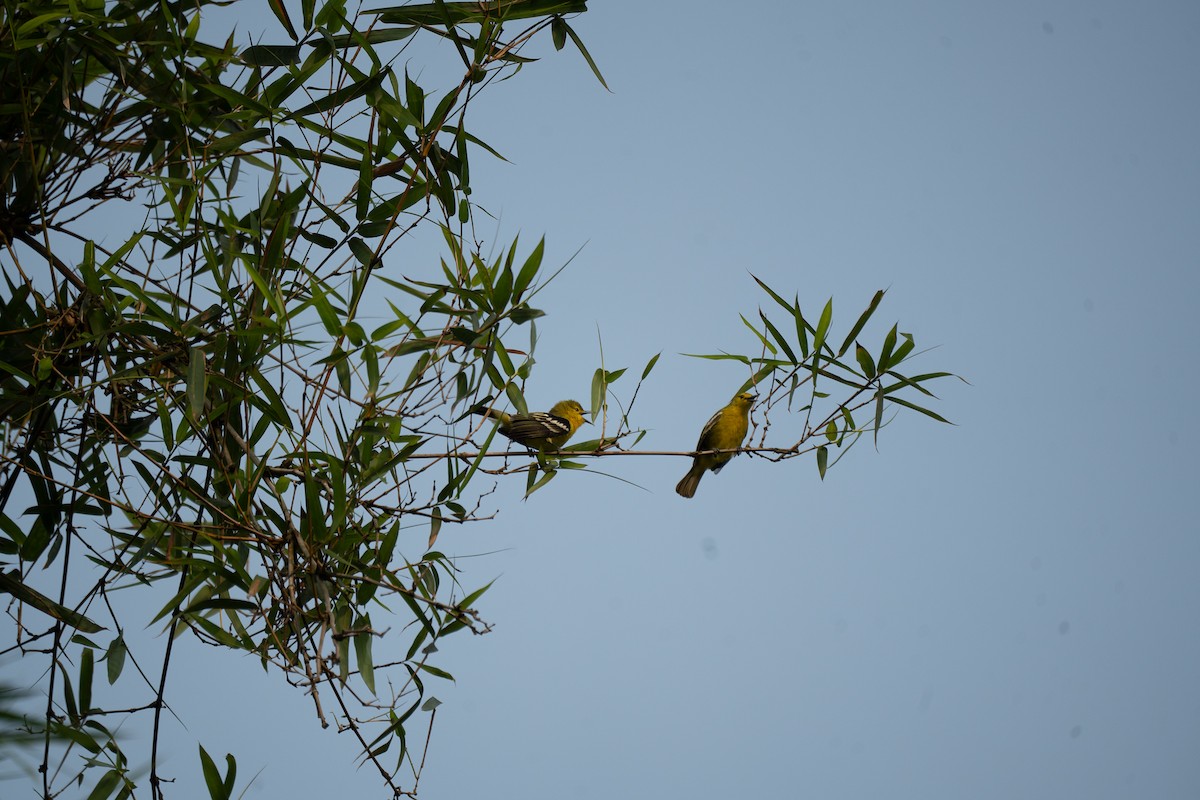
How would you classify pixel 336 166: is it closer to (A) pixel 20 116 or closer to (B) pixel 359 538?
(A) pixel 20 116

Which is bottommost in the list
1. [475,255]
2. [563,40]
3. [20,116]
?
[475,255]

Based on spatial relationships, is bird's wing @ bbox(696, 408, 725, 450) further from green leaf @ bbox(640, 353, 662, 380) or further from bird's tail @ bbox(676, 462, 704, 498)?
green leaf @ bbox(640, 353, 662, 380)

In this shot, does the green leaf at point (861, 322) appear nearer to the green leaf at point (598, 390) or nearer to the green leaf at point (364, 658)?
the green leaf at point (598, 390)

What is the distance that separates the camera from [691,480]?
3.55 meters

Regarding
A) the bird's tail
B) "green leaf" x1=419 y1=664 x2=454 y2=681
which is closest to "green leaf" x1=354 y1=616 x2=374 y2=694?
"green leaf" x1=419 y1=664 x2=454 y2=681

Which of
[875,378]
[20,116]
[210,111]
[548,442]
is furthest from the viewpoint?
[548,442]

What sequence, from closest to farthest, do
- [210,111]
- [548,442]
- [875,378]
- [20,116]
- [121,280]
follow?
[121,280], [20,116], [210,111], [875,378], [548,442]

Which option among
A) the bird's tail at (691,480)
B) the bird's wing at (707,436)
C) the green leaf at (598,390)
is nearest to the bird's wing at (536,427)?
the green leaf at (598,390)

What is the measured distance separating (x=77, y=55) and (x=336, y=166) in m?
0.49

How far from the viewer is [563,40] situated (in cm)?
206

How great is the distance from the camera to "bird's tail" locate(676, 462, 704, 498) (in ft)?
11.6

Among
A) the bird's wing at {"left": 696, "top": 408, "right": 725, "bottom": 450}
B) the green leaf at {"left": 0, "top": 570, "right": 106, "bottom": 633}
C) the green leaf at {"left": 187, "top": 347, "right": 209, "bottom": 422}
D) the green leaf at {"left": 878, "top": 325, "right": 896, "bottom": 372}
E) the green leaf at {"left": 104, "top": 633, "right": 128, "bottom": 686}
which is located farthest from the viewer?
the bird's wing at {"left": 696, "top": 408, "right": 725, "bottom": 450}

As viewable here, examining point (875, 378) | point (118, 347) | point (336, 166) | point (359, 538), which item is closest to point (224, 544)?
point (359, 538)

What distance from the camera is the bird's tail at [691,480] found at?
139 inches
